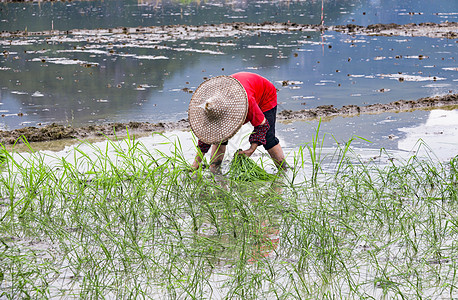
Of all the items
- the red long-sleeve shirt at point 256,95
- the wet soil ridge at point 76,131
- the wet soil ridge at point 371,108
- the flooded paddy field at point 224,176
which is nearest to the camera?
the flooded paddy field at point 224,176

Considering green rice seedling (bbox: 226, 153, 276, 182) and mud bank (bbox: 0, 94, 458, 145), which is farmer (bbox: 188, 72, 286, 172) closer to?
green rice seedling (bbox: 226, 153, 276, 182)

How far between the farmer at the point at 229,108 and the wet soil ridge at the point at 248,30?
41.6 ft

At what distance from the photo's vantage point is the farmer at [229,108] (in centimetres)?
502

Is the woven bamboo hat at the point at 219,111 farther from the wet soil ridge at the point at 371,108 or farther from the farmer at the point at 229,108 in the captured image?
the wet soil ridge at the point at 371,108

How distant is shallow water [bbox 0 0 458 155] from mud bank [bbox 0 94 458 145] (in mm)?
418

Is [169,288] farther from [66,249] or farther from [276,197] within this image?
[276,197]

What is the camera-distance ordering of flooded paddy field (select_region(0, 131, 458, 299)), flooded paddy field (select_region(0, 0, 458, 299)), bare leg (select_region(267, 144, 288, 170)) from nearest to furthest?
flooded paddy field (select_region(0, 131, 458, 299)) → flooded paddy field (select_region(0, 0, 458, 299)) → bare leg (select_region(267, 144, 288, 170))

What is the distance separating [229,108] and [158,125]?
300 cm

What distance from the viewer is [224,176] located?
576 cm

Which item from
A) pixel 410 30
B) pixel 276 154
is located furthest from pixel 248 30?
pixel 276 154

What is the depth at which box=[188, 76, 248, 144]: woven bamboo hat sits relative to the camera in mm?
5008

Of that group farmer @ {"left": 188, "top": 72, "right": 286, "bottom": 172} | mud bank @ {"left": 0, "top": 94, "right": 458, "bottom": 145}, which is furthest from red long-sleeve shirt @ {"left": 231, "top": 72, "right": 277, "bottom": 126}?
mud bank @ {"left": 0, "top": 94, "right": 458, "bottom": 145}

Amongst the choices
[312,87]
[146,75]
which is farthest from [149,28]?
[312,87]

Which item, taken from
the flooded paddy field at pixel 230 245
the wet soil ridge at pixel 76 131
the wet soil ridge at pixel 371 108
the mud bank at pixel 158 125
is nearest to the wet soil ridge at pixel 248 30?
the wet soil ridge at pixel 371 108
